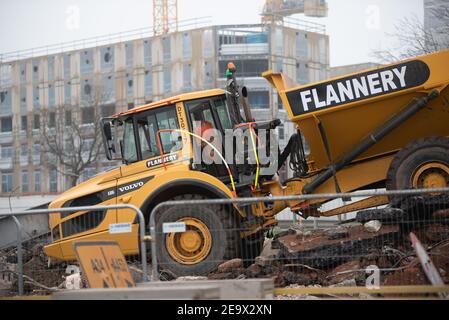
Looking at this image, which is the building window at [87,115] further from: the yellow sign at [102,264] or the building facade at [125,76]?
the yellow sign at [102,264]

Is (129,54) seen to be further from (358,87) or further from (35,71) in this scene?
(358,87)

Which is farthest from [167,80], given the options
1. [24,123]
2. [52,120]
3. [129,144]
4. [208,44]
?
[129,144]

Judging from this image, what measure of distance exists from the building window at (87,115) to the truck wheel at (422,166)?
177 ft

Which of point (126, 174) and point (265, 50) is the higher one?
point (265, 50)

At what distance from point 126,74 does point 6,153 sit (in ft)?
44.3

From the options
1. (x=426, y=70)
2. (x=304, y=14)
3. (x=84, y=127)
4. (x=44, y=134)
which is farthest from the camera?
(x=304, y=14)

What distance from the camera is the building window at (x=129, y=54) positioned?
232 ft

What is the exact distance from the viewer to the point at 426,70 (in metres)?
12.2

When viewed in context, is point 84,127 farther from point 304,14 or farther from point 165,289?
point 165,289

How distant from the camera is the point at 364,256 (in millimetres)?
10484

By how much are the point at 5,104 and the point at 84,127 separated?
17.2m

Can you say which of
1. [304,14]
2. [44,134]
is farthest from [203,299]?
[304,14]

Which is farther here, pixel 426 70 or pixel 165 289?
pixel 426 70

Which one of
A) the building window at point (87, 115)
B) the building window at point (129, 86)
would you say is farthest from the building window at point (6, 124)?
the building window at point (87, 115)
